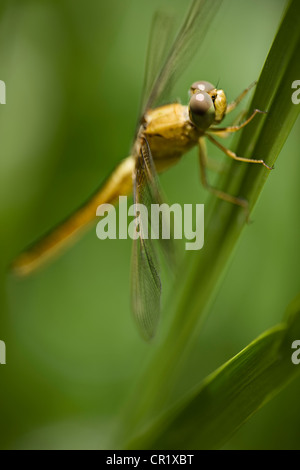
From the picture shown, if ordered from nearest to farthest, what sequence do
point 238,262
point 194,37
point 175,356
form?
point 175,356 → point 194,37 → point 238,262

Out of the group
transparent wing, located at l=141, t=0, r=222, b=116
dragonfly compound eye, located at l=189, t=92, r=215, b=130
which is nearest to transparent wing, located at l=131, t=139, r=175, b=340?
dragonfly compound eye, located at l=189, t=92, r=215, b=130

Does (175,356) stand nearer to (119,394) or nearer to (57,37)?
(119,394)

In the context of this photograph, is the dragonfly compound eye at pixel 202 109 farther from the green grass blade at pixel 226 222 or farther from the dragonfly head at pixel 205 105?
the green grass blade at pixel 226 222

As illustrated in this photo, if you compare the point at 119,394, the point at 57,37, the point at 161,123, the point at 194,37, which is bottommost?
the point at 119,394

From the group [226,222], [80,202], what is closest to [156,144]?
[80,202]

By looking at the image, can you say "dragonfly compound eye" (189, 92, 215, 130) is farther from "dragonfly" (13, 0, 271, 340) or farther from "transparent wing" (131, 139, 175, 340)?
"transparent wing" (131, 139, 175, 340)

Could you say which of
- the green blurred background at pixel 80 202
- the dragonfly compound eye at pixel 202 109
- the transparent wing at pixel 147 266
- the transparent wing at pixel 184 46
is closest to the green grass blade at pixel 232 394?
the transparent wing at pixel 147 266

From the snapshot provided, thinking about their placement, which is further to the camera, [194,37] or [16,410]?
[16,410]
